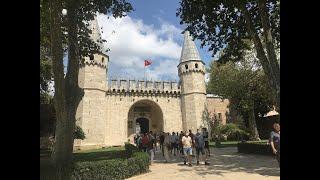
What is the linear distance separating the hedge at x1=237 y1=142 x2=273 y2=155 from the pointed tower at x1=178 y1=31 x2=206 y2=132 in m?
16.5

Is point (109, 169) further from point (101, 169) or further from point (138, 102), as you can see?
point (138, 102)

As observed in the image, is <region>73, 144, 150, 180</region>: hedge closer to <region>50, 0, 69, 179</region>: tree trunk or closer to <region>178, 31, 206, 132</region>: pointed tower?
<region>50, 0, 69, 179</region>: tree trunk

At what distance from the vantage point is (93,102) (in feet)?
116

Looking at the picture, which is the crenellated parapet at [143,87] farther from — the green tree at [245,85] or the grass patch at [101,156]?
the grass patch at [101,156]

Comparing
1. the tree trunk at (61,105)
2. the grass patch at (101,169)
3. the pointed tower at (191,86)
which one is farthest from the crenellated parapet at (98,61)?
the grass patch at (101,169)

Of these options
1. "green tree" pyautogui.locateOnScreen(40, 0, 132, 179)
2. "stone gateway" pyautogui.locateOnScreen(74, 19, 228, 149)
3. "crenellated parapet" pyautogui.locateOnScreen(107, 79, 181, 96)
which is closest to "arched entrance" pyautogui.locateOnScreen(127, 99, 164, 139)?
"stone gateway" pyautogui.locateOnScreen(74, 19, 228, 149)

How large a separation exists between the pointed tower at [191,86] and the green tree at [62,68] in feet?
82.4

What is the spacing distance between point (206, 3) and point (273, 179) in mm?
8742

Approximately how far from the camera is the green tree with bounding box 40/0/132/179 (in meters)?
11.8
